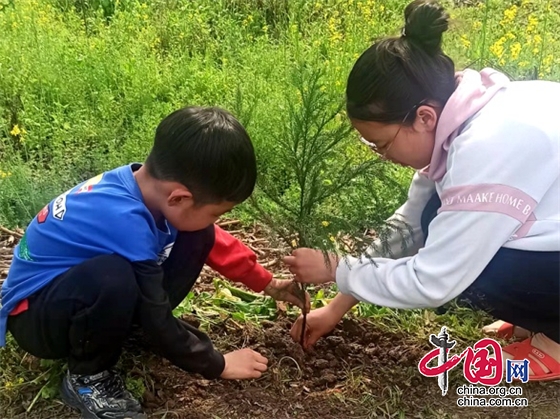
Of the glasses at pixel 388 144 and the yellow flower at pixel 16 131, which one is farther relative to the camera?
the yellow flower at pixel 16 131

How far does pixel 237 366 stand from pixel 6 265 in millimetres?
1094

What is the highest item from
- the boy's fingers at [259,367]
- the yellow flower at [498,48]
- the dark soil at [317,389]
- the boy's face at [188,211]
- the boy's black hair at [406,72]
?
the boy's black hair at [406,72]

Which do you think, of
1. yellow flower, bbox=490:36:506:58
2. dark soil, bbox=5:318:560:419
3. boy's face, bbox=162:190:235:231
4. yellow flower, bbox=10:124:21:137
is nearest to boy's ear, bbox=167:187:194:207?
boy's face, bbox=162:190:235:231

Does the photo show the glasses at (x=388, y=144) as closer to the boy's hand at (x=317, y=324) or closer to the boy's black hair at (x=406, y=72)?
the boy's black hair at (x=406, y=72)

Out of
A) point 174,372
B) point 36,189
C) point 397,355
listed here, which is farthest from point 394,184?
point 36,189

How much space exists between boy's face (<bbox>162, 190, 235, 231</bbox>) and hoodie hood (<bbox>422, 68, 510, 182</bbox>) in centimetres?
56

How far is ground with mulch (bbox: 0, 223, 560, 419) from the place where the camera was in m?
1.97

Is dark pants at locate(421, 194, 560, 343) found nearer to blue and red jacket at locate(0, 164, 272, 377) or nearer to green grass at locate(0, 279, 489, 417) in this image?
green grass at locate(0, 279, 489, 417)

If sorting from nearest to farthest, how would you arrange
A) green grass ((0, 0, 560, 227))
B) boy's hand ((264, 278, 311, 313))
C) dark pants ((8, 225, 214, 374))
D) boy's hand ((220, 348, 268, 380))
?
dark pants ((8, 225, 214, 374)) → boy's hand ((220, 348, 268, 380)) → boy's hand ((264, 278, 311, 313)) → green grass ((0, 0, 560, 227))

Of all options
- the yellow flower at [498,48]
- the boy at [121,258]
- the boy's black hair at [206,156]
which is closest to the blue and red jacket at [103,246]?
the boy at [121,258]

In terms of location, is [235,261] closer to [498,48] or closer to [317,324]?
[317,324]

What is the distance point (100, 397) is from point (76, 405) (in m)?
0.09

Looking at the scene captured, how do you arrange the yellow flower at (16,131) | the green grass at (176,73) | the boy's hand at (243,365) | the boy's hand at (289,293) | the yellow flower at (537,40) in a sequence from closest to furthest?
the boy's hand at (243,365) < the boy's hand at (289,293) < the green grass at (176,73) < the yellow flower at (16,131) < the yellow flower at (537,40)

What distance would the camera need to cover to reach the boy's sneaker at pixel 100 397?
1861mm
